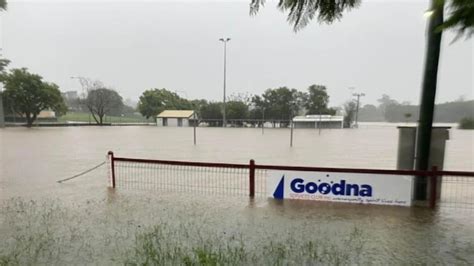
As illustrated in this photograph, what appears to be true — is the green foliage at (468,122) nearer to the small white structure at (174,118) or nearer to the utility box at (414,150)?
the utility box at (414,150)

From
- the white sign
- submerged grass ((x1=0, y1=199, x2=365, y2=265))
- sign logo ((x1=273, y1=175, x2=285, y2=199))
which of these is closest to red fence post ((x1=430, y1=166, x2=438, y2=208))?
the white sign

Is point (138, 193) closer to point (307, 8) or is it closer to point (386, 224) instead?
point (386, 224)

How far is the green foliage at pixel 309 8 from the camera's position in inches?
119

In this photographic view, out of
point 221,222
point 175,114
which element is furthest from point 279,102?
point 221,222

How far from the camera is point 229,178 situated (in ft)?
32.6

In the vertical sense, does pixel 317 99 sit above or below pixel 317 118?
above

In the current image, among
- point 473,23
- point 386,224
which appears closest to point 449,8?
point 473,23

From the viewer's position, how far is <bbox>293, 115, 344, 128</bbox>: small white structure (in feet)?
210

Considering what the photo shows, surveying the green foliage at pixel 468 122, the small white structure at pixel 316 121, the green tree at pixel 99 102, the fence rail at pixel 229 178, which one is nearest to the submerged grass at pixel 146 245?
the fence rail at pixel 229 178

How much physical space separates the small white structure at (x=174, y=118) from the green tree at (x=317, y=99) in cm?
2384

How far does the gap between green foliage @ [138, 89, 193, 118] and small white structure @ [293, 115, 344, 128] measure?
91.8ft

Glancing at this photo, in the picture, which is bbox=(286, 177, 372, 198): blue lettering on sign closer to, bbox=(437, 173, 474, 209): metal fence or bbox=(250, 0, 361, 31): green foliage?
bbox=(437, 173, 474, 209): metal fence

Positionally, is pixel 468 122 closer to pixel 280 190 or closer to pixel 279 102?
pixel 280 190

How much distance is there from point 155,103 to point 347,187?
71861 mm
